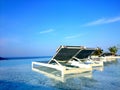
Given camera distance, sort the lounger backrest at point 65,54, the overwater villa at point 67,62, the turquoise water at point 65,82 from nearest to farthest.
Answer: the turquoise water at point 65,82, the overwater villa at point 67,62, the lounger backrest at point 65,54

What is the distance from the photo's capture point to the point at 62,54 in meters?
14.6

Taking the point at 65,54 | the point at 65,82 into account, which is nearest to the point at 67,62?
the point at 65,54

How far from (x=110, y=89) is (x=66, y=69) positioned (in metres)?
5.32

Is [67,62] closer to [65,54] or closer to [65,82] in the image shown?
[65,54]

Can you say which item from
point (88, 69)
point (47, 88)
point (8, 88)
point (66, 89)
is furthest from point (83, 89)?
point (88, 69)

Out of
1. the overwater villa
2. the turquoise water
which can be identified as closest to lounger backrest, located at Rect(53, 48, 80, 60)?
the overwater villa

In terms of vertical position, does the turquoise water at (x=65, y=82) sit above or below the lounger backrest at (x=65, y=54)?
below

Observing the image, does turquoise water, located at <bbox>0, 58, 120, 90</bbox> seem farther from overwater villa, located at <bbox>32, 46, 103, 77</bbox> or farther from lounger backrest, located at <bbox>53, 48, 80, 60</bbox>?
lounger backrest, located at <bbox>53, 48, 80, 60</bbox>

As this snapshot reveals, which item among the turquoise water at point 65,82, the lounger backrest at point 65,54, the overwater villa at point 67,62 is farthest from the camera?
the lounger backrest at point 65,54

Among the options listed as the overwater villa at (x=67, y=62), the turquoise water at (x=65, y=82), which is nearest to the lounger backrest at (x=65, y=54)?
the overwater villa at (x=67, y=62)

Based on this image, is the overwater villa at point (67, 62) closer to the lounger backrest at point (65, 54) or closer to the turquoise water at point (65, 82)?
the lounger backrest at point (65, 54)

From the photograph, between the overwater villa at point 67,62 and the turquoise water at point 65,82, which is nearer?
the turquoise water at point 65,82

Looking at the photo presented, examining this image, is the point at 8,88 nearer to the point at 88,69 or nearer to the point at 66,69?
the point at 66,69

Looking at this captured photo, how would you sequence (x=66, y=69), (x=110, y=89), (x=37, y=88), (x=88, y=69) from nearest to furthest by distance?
1. (x=110, y=89)
2. (x=37, y=88)
3. (x=66, y=69)
4. (x=88, y=69)
